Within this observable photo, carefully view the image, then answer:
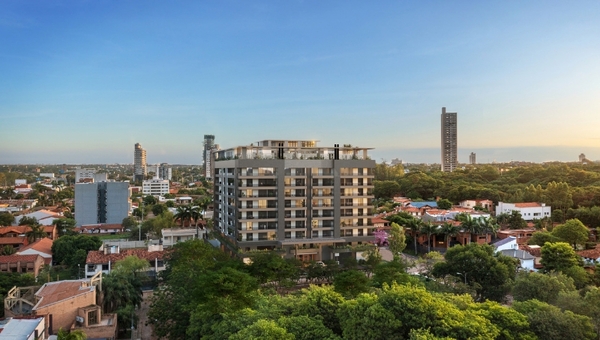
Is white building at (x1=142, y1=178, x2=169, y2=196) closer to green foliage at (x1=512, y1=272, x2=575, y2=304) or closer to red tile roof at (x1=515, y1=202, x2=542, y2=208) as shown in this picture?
red tile roof at (x1=515, y1=202, x2=542, y2=208)

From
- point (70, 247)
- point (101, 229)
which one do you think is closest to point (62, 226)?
point (101, 229)

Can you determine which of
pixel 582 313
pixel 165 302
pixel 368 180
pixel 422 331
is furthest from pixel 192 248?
pixel 582 313

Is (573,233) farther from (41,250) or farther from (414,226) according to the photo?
(41,250)

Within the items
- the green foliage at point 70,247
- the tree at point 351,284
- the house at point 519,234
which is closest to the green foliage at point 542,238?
the house at point 519,234

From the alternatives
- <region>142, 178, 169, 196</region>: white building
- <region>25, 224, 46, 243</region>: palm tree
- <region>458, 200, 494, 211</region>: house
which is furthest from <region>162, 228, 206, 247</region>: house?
<region>142, 178, 169, 196</region>: white building

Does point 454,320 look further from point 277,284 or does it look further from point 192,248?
point 192,248

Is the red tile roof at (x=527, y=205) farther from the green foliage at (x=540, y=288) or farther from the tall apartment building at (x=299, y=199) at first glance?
the green foliage at (x=540, y=288)
